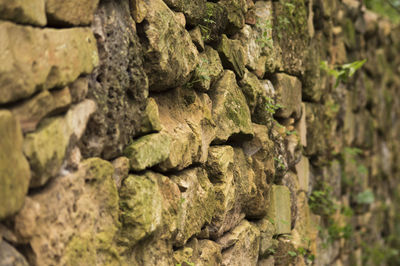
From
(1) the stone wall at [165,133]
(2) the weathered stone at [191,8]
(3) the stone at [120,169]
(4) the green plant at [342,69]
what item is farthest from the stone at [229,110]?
(4) the green plant at [342,69]

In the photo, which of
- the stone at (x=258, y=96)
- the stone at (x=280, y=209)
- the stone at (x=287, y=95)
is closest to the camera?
the stone at (x=258, y=96)

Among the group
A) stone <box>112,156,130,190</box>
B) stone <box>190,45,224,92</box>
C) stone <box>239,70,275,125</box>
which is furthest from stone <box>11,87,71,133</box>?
stone <box>239,70,275,125</box>

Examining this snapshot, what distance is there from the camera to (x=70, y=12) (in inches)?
57.5

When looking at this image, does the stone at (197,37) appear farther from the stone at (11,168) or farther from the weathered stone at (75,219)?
the stone at (11,168)

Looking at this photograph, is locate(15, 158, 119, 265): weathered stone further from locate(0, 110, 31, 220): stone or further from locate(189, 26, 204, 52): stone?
locate(189, 26, 204, 52): stone

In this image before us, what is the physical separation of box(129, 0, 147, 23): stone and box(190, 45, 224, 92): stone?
0.40m

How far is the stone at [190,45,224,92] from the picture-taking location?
222 cm

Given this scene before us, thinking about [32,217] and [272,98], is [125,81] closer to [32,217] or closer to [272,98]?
[32,217]

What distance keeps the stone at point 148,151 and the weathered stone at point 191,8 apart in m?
0.45

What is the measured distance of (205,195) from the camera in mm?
2199

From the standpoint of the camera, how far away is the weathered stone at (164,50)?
73.3 inches

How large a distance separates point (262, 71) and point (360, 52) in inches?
120

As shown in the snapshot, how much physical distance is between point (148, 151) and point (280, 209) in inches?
57.9

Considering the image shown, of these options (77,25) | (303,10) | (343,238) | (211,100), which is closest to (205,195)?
(211,100)
